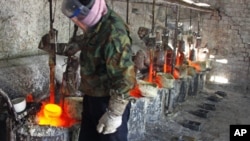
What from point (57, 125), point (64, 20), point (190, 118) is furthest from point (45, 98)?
point (190, 118)

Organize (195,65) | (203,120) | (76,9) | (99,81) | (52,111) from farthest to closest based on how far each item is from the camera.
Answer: (195,65), (203,120), (52,111), (99,81), (76,9)

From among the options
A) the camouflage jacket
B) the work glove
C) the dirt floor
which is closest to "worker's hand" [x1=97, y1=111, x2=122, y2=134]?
the work glove

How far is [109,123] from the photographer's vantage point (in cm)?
226

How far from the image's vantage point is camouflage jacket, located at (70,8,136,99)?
2.20 m

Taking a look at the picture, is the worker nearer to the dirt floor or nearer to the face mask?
the face mask

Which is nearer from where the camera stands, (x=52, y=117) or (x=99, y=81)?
(x=99, y=81)

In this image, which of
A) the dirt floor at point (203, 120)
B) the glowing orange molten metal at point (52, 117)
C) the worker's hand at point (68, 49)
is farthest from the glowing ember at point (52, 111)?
the dirt floor at point (203, 120)

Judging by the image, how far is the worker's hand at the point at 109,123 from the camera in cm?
225

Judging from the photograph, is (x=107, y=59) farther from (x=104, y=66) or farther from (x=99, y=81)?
(x=99, y=81)

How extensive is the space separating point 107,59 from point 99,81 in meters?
0.26

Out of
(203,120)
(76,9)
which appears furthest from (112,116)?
→ (203,120)

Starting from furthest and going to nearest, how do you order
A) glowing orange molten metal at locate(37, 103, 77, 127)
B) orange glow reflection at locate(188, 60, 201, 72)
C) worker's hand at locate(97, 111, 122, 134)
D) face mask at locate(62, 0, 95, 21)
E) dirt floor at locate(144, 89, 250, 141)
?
orange glow reflection at locate(188, 60, 201, 72) < dirt floor at locate(144, 89, 250, 141) < glowing orange molten metal at locate(37, 103, 77, 127) < worker's hand at locate(97, 111, 122, 134) < face mask at locate(62, 0, 95, 21)

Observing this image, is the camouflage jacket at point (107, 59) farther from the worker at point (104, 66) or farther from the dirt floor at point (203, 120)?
the dirt floor at point (203, 120)

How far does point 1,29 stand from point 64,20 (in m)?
1.11
